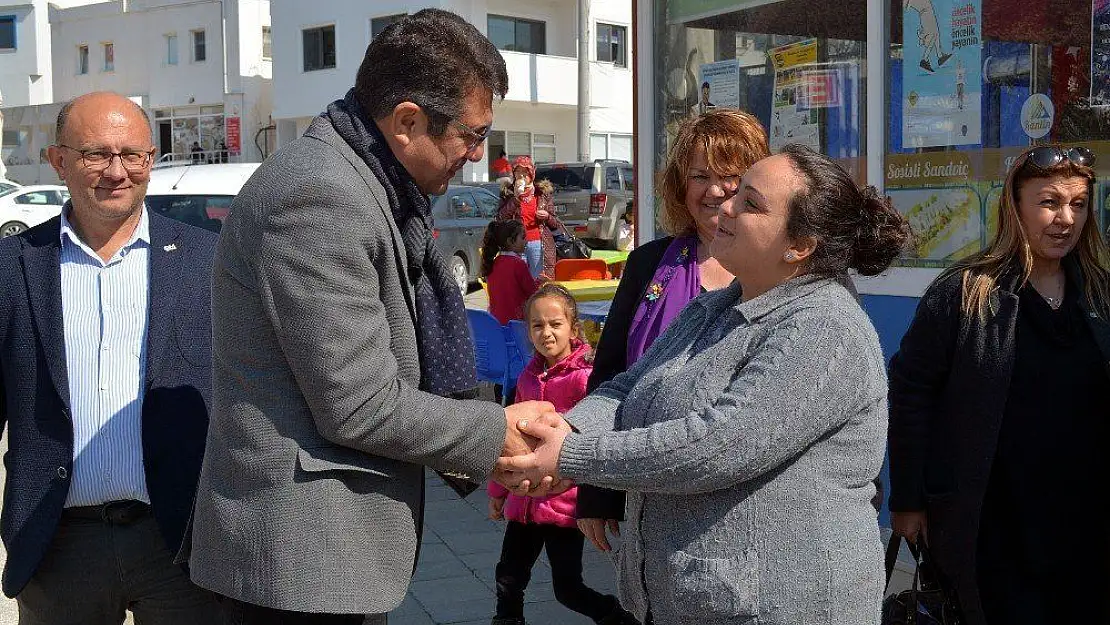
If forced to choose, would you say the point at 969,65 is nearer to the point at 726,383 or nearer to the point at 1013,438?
the point at 1013,438

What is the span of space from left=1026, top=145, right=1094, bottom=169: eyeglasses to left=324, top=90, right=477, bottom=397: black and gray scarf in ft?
6.51

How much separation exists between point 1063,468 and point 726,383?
5.23 ft

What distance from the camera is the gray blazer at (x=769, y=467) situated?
2254 millimetres

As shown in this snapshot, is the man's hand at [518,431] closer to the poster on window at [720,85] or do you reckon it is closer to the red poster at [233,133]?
the poster on window at [720,85]

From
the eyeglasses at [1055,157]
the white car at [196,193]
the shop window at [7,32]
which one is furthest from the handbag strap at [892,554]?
the shop window at [7,32]

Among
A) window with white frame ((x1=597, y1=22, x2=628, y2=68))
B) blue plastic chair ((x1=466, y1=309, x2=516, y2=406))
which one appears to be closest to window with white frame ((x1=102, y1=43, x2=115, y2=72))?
window with white frame ((x1=597, y1=22, x2=628, y2=68))

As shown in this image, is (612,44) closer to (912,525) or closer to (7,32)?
(7,32)

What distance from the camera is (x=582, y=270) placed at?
1018 cm

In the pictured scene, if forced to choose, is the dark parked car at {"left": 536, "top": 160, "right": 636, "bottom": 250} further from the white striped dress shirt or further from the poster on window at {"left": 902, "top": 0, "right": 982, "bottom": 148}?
the white striped dress shirt

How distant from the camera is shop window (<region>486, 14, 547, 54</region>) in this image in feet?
123

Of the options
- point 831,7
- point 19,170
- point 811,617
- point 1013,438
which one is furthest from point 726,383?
point 19,170

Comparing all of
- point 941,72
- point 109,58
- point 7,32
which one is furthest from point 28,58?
point 941,72

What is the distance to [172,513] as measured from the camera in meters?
3.02

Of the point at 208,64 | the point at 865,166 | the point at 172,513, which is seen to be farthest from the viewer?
the point at 208,64
